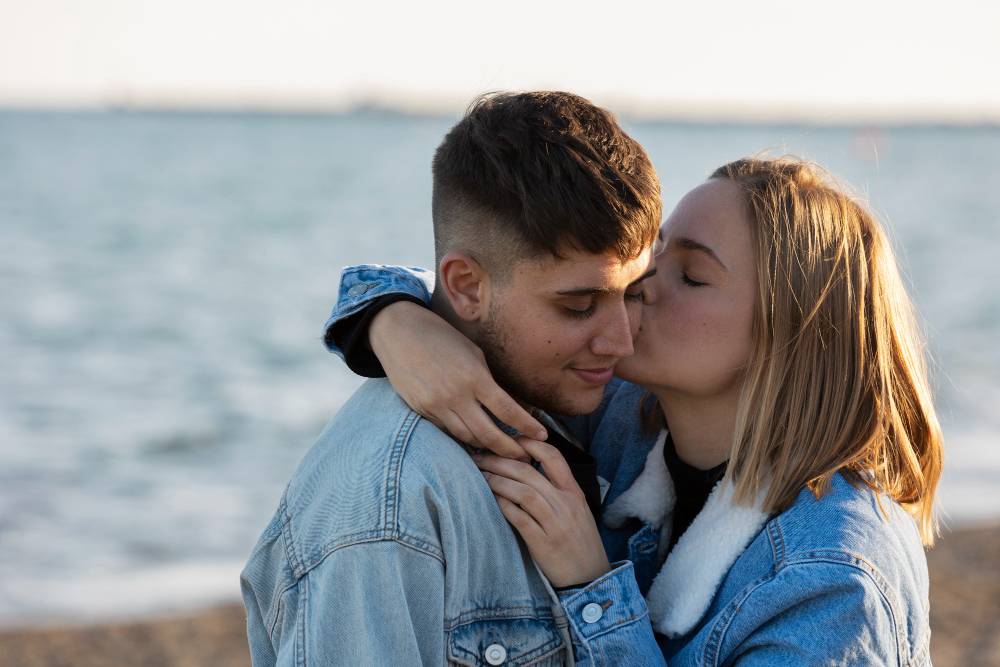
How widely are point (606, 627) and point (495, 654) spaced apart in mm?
277

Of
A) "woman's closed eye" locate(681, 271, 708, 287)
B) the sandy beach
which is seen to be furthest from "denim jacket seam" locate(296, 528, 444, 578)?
the sandy beach

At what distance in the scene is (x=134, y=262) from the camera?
17.5 metres

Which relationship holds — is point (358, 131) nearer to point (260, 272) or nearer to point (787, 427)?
point (260, 272)

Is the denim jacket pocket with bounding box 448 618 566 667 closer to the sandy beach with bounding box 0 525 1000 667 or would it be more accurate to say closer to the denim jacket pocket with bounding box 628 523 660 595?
the denim jacket pocket with bounding box 628 523 660 595

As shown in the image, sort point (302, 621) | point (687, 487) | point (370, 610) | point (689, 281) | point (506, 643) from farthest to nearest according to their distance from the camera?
1. point (687, 487)
2. point (689, 281)
3. point (506, 643)
4. point (302, 621)
5. point (370, 610)

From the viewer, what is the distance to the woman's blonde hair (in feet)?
7.20

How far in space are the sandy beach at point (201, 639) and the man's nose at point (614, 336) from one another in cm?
335

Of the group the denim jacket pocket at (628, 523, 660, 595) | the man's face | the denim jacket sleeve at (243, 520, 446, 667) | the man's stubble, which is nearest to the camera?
the denim jacket sleeve at (243, 520, 446, 667)

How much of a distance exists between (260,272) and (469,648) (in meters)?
16.1

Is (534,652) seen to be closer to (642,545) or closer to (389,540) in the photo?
(389,540)

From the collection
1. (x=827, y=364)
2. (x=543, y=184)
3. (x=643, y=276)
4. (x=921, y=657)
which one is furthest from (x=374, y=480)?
(x=921, y=657)

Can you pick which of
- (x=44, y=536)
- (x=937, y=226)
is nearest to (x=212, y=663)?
(x=44, y=536)

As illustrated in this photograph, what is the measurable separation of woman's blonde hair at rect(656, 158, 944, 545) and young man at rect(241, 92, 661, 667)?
0.38 meters

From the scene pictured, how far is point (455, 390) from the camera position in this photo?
1.96 metres
